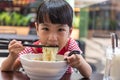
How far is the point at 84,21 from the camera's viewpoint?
3.05 m

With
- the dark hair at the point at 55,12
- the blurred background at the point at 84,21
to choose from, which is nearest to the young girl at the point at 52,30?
the dark hair at the point at 55,12

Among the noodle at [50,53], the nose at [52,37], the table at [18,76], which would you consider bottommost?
the table at [18,76]

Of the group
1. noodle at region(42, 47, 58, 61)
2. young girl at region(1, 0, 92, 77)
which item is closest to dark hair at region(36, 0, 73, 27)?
young girl at region(1, 0, 92, 77)

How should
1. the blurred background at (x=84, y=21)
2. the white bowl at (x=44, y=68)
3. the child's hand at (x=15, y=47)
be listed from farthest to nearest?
the blurred background at (x=84, y=21)
the child's hand at (x=15, y=47)
the white bowl at (x=44, y=68)

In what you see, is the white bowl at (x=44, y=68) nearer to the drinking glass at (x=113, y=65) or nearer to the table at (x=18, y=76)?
the table at (x=18, y=76)

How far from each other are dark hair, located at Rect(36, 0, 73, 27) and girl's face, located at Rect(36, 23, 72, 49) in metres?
0.02

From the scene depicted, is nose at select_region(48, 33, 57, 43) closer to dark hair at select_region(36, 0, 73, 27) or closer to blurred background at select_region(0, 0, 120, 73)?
dark hair at select_region(36, 0, 73, 27)

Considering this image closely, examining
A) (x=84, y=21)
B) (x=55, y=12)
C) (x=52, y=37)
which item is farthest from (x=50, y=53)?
(x=84, y=21)

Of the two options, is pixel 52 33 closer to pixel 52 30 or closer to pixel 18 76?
pixel 52 30

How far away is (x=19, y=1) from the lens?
337 centimetres

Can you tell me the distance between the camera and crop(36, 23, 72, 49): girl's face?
0.96m

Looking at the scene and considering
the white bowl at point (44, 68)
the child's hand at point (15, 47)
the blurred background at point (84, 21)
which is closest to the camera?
the white bowl at point (44, 68)

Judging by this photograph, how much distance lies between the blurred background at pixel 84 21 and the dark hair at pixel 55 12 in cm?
109

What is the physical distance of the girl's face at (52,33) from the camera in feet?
3.15
